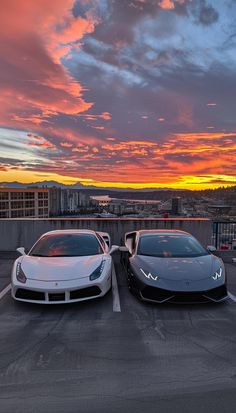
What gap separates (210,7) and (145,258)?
9677 mm

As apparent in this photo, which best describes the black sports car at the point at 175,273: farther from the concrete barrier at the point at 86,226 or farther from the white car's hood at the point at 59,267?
the concrete barrier at the point at 86,226

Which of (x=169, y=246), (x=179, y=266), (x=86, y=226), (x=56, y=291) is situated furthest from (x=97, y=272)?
(x=86, y=226)

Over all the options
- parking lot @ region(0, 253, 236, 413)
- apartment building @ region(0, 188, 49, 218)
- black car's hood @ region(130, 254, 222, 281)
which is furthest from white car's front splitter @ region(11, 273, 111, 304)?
apartment building @ region(0, 188, 49, 218)

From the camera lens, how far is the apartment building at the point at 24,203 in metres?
132

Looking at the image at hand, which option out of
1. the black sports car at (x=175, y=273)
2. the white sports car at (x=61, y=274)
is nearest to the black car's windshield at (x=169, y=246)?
the black sports car at (x=175, y=273)

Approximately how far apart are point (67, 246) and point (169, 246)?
2126 mm

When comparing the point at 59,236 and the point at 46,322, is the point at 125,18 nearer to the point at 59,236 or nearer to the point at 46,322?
the point at 59,236

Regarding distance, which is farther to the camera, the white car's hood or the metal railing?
the metal railing

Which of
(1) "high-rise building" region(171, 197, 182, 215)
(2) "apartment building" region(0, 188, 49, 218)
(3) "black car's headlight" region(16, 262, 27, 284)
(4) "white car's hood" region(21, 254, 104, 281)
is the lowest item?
(2) "apartment building" region(0, 188, 49, 218)

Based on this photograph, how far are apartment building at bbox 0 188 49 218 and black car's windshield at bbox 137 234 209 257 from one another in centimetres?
13318

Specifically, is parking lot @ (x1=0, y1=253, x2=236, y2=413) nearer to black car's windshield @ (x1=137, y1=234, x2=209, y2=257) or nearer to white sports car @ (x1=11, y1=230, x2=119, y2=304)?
white sports car @ (x1=11, y1=230, x2=119, y2=304)

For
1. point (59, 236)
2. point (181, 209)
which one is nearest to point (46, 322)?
point (59, 236)

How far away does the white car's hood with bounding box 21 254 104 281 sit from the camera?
184 inches

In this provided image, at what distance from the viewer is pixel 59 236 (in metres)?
6.27
